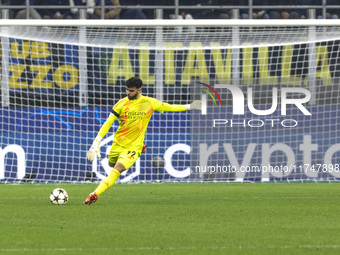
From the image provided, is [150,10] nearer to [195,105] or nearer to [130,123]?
[195,105]

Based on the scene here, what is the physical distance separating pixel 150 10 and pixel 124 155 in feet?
29.7

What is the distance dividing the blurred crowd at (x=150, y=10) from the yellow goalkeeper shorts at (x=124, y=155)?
26.6 ft

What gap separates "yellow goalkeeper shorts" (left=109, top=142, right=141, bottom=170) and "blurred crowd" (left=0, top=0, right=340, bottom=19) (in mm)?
8104

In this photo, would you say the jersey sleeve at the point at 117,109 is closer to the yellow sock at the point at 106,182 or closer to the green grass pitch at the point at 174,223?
the yellow sock at the point at 106,182

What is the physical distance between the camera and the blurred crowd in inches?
735

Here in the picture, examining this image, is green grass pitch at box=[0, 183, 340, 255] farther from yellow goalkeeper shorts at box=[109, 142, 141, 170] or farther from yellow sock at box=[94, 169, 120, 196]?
yellow goalkeeper shorts at box=[109, 142, 141, 170]

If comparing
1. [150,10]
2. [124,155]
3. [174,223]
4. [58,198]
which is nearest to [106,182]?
[124,155]

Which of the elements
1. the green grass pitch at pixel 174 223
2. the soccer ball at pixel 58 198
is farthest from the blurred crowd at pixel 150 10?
the soccer ball at pixel 58 198

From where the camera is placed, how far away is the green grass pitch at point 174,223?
6.39 metres

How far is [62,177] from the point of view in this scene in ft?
55.2

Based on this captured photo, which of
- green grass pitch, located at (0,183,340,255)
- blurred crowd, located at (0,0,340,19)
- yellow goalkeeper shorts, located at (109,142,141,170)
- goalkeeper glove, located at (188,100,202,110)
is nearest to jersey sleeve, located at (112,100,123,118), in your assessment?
yellow goalkeeper shorts, located at (109,142,141,170)

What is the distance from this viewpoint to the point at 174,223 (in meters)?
8.19

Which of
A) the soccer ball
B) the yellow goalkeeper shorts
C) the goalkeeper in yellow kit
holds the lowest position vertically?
the soccer ball

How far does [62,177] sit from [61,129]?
106 centimetres
